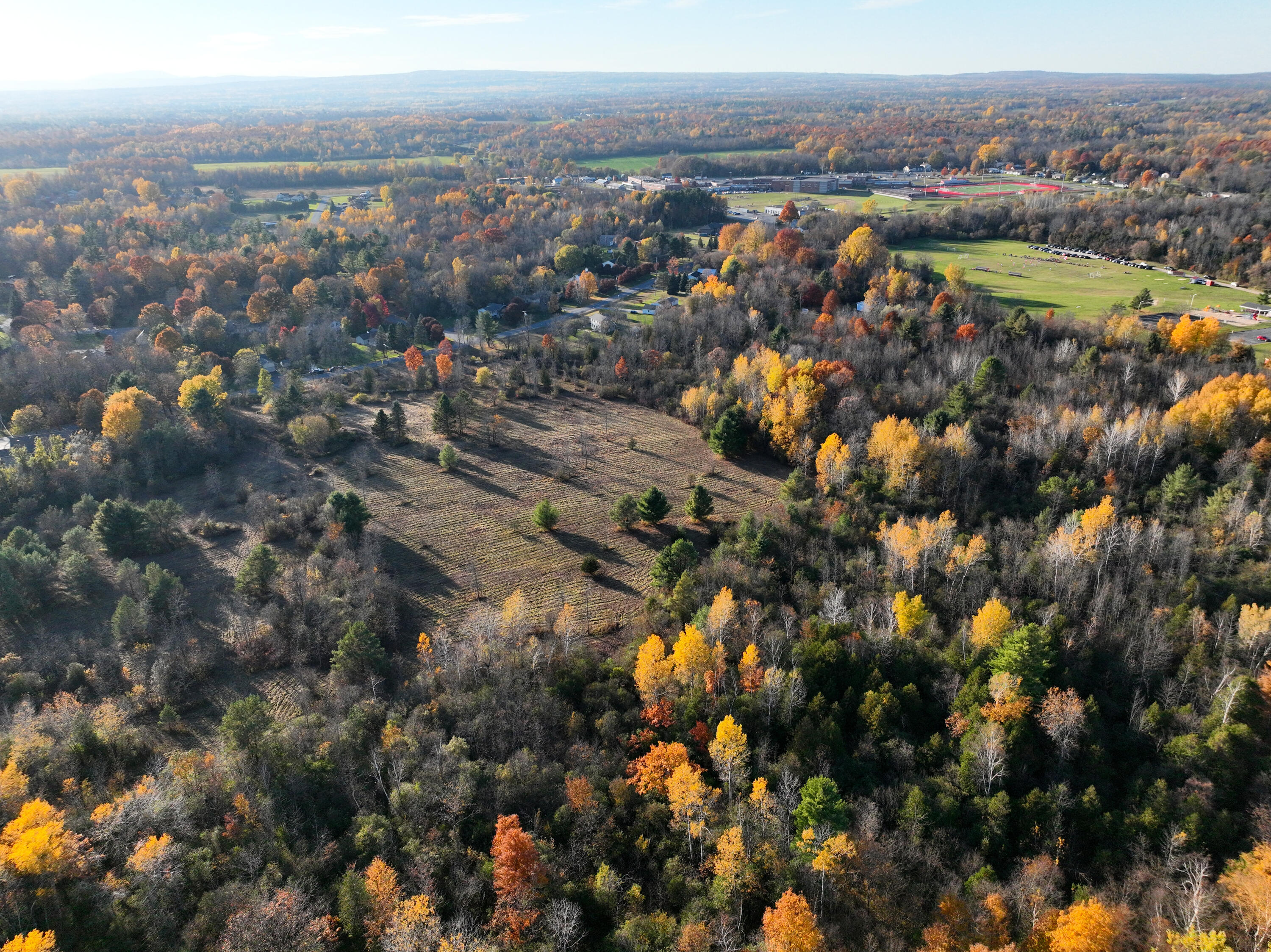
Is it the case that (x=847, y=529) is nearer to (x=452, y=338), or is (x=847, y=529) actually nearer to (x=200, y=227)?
(x=452, y=338)

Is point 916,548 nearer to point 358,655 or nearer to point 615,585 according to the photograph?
point 615,585

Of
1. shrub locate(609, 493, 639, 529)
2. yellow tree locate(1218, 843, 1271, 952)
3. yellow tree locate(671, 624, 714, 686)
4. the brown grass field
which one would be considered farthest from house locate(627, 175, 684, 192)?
yellow tree locate(1218, 843, 1271, 952)

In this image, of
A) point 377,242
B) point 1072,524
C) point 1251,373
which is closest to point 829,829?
point 1072,524

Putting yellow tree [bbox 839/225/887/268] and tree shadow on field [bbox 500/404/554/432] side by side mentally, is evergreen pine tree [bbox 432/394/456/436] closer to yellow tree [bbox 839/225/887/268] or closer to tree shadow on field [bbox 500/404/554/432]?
tree shadow on field [bbox 500/404/554/432]

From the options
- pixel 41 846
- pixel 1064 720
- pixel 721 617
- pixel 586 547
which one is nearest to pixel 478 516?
pixel 586 547

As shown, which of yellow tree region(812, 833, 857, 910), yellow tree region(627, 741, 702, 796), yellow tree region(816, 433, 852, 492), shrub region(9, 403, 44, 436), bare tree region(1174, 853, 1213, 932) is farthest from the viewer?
shrub region(9, 403, 44, 436)

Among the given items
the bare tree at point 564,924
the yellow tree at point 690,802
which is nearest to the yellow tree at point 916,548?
the yellow tree at point 690,802
